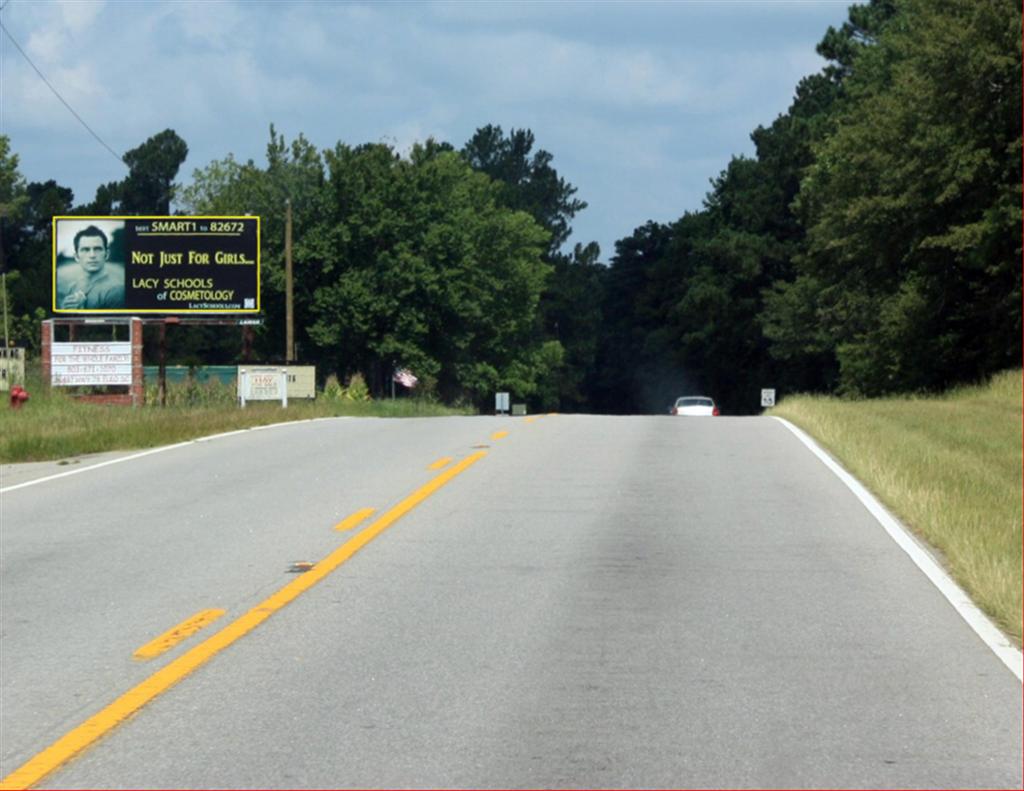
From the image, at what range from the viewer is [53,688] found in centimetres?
819

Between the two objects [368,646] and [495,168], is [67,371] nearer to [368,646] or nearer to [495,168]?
[368,646]

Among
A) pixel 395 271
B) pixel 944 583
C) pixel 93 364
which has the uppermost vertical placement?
pixel 395 271

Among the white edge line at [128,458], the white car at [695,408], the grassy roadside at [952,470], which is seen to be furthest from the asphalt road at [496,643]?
the white car at [695,408]

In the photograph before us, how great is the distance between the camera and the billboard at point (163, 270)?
46.9 metres

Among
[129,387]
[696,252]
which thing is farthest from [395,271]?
[129,387]

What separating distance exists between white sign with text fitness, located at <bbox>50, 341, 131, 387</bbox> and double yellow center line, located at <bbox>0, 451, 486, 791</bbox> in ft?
99.4

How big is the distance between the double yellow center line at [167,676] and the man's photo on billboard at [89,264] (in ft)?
116

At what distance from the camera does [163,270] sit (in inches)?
1863

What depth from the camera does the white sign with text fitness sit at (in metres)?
42.3

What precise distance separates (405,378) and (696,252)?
23.0m

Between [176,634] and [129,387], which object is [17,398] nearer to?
[129,387]

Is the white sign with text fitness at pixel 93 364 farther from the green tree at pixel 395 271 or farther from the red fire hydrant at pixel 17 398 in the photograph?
the green tree at pixel 395 271

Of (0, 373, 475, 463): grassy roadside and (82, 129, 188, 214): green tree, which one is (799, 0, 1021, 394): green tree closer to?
(0, 373, 475, 463): grassy roadside

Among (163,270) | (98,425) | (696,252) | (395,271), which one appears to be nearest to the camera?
(98,425)
